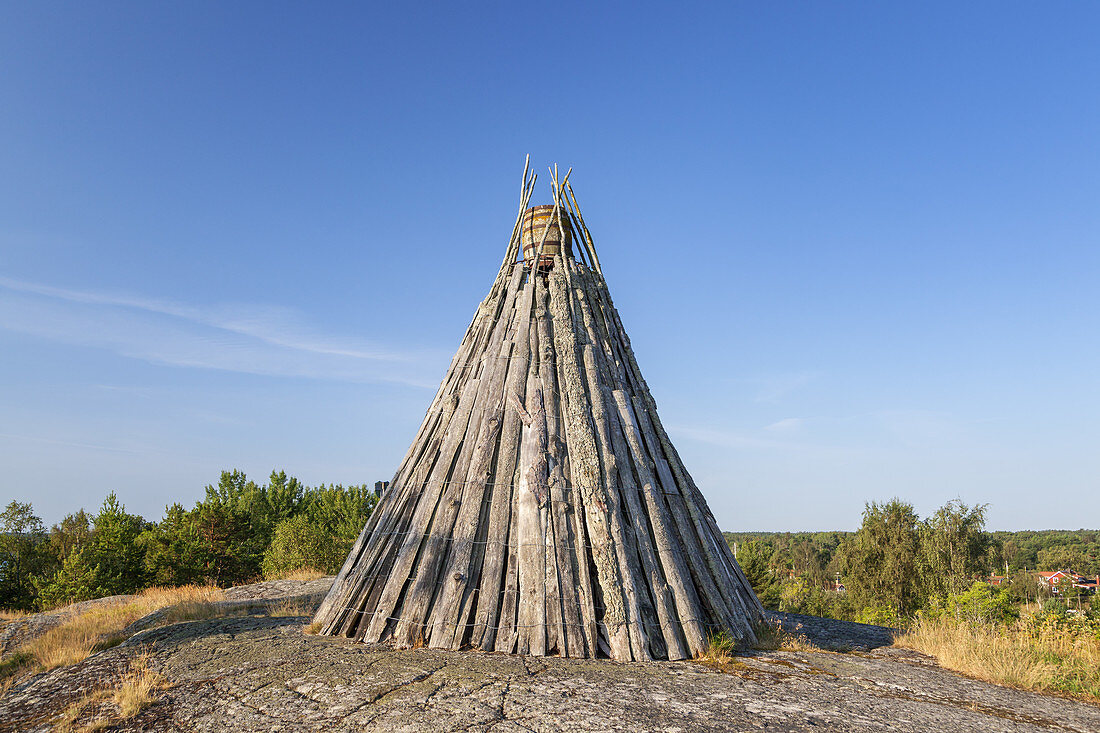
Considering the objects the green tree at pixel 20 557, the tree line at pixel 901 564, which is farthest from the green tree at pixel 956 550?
the green tree at pixel 20 557

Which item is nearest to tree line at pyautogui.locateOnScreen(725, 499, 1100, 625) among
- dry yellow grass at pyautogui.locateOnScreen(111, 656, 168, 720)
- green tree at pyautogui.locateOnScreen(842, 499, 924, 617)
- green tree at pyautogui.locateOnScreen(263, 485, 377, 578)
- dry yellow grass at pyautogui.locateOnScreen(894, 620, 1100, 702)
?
green tree at pyautogui.locateOnScreen(842, 499, 924, 617)

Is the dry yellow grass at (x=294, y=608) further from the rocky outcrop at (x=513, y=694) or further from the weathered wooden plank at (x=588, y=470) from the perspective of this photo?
the weathered wooden plank at (x=588, y=470)

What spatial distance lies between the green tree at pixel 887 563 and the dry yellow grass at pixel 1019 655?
26.4 meters

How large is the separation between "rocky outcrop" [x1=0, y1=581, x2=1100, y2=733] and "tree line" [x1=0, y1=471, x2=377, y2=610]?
14741mm

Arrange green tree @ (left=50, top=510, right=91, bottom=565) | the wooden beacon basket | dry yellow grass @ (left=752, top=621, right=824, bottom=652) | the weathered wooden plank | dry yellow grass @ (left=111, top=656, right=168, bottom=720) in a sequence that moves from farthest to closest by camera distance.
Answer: green tree @ (left=50, top=510, right=91, bottom=565) < the wooden beacon basket < dry yellow grass @ (left=752, top=621, right=824, bottom=652) < the weathered wooden plank < dry yellow grass @ (left=111, top=656, right=168, bottom=720)

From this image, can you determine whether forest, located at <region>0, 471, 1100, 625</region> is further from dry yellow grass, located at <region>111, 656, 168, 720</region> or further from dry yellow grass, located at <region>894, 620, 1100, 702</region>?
dry yellow grass, located at <region>111, 656, 168, 720</region>

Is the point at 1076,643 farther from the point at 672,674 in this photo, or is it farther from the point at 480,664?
the point at 480,664

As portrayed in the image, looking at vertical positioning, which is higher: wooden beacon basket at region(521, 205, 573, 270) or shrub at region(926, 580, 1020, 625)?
wooden beacon basket at region(521, 205, 573, 270)

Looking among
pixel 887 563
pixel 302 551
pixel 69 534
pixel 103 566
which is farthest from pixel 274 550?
pixel 887 563

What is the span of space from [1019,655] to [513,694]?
5501 mm

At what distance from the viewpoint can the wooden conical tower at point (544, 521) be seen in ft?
19.1

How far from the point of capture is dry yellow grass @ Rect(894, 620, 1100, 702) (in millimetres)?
5766

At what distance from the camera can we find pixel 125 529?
22.5 metres

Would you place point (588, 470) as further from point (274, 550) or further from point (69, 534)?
point (69, 534)
